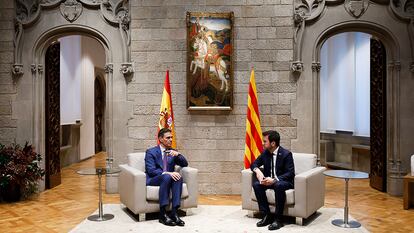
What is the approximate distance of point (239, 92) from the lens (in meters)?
7.33

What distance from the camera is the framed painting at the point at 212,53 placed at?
23.8ft

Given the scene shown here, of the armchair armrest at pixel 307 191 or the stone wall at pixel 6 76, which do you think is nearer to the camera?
the armchair armrest at pixel 307 191

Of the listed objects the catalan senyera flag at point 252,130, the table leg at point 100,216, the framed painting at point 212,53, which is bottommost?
the table leg at point 100,216

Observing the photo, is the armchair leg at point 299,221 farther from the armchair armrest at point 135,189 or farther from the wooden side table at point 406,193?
the wooden side table at point 406,193

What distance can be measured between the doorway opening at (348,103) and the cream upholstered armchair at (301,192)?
2811mm

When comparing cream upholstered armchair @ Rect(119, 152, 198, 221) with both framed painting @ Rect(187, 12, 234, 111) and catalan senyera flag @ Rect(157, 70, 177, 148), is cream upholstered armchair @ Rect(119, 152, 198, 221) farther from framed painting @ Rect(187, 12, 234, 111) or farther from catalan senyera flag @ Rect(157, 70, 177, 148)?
framed painting @ Rect(187, 12, 234, 111)

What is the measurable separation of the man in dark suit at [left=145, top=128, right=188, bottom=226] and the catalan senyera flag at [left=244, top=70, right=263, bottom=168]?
52.2 inches

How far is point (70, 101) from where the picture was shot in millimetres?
10883

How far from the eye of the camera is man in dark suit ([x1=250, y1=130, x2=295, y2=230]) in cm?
515

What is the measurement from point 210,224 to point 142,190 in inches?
37.4

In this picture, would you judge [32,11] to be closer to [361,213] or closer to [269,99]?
[269,99]

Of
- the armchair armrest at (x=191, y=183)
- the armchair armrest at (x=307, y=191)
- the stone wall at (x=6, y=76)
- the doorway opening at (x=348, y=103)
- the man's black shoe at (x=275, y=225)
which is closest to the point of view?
the man's black shoe at (x=275, y=225)

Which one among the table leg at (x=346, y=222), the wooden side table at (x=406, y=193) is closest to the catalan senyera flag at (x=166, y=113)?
the table leg at (x=346, y=222)

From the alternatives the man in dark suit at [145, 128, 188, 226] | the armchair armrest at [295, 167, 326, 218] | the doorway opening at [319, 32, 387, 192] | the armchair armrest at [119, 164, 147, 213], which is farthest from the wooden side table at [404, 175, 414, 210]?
the armchair armrest at [119, 164, 147, 213]
